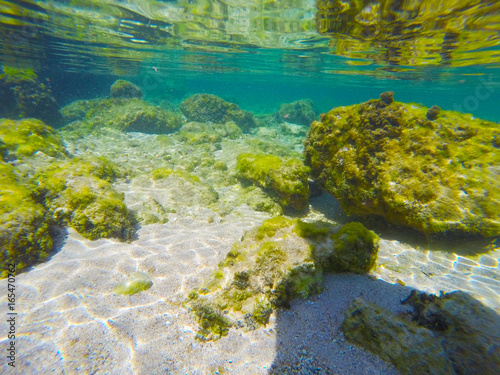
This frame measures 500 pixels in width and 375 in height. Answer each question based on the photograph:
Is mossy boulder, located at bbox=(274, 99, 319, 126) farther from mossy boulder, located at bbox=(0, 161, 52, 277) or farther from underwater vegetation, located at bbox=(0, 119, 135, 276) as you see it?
mossy boulder, located at bbox=(0, 161, 52, 277)

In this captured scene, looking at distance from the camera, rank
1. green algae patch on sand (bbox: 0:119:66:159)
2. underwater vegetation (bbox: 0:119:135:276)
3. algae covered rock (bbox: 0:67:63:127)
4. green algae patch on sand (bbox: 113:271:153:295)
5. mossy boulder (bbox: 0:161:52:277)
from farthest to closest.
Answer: algae covered rock (bbox: 0:67:63:127), green algae patch on sand (bbox: 0:119:66:159), underwater vegetation (bbox: 0:119:135:276), mossy boulder (bbox: 0:161:52:277), green algae patch on sand (bbox: 113:271:153:295)

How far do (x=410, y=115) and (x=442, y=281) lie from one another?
3.55 metres

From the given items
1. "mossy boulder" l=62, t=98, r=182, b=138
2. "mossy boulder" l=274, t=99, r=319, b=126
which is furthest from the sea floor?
"mossy boulder" l=274, t=99, r=319, b=126

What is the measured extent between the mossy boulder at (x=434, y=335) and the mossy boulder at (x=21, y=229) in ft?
16.4

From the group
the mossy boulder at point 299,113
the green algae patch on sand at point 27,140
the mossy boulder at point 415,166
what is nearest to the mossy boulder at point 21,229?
the green algae patch on sand at point 27,140

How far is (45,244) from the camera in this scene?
13.0 feet

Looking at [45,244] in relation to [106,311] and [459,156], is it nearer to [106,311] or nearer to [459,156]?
[106,311]

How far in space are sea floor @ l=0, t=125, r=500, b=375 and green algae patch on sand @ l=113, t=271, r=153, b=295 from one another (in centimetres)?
8

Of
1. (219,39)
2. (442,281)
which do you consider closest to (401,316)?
(442,281)

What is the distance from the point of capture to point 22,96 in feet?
47.4

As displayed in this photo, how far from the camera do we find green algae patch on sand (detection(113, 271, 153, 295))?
3290mm

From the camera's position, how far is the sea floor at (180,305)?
2.37 m

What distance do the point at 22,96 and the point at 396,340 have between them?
21661mm

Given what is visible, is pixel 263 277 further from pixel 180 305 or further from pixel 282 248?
pixel 180 305
